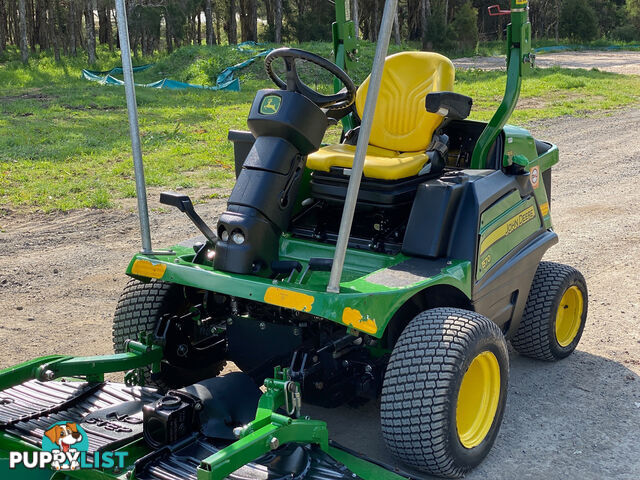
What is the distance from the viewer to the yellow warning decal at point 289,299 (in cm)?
314

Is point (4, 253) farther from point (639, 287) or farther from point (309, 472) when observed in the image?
point (639, 287)

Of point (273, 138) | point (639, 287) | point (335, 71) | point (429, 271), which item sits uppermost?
point (335, 71)

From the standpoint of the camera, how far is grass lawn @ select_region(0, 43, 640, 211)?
8891 mm

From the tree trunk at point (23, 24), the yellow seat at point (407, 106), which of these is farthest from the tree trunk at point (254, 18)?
the yellow seat at point (407, 106)

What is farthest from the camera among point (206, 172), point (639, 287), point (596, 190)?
point (206, 172)

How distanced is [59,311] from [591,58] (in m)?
25.2

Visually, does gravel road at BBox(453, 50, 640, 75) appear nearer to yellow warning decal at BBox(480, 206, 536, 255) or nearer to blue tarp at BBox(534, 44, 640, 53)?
blue tarp at BBox(534, 44, 640, 53)

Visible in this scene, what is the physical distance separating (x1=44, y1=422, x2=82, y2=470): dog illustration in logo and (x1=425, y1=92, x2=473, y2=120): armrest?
2.21 metres

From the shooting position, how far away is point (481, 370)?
3.54 m

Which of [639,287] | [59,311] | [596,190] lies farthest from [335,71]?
[596,190]

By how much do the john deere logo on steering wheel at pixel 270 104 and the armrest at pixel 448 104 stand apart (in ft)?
2.55

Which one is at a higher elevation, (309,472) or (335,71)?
(335,71)

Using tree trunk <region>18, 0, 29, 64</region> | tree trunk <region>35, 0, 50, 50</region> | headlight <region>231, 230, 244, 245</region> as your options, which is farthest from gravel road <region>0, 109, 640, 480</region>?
tree trunk <region>35, 0, 50, 50</region>

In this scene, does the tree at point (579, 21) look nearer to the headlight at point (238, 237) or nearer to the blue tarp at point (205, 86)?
the blue tarp at point (205, 86)
